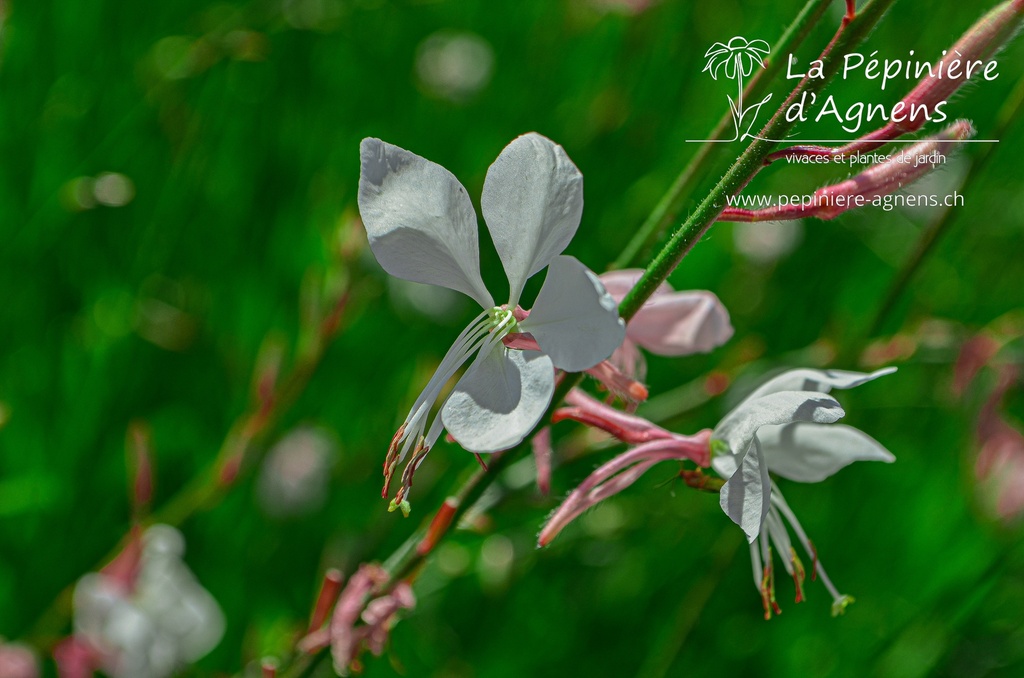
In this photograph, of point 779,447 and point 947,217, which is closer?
point 779,447

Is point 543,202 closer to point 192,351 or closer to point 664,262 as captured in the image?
point 664,262

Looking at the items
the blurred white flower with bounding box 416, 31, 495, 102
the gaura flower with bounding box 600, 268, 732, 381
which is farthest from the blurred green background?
the gaura flower with bounding box 600, 268, 732, 381

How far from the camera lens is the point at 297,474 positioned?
136 cm

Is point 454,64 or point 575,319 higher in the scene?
point 575,319

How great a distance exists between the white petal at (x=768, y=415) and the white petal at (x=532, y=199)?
0.54ft

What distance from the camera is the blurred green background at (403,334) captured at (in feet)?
3.87

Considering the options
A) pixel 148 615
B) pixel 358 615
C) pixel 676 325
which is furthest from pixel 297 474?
pixel 676 325

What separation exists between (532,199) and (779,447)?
0.93 ft

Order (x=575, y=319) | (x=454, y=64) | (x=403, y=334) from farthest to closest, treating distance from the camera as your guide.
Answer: (x=454, y=64) < (x=403, y=334) < (x=575, y=319)

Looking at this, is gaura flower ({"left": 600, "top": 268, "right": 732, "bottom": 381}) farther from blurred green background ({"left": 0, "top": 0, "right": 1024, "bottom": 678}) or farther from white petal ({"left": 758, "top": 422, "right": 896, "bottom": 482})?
blurred green background ({"left": 0, "top": 0, "right": 1024, "bottom": 678})

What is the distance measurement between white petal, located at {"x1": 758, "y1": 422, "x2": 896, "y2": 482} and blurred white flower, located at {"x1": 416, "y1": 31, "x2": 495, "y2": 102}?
4.27 feet

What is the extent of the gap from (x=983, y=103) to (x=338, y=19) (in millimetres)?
1402

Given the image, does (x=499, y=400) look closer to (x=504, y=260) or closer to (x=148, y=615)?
(x=504, y=260)

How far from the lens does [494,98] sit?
166cm
